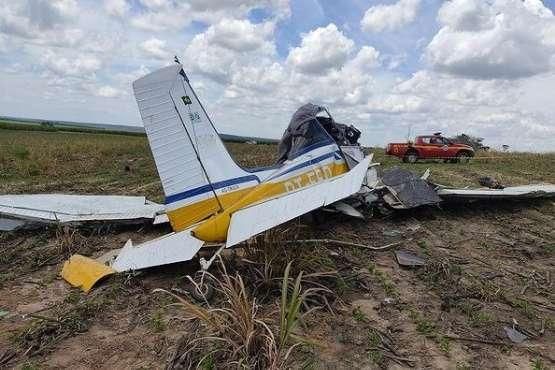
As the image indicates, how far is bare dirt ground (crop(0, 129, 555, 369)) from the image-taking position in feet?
12.6

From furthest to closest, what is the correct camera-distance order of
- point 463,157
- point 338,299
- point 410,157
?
1. point 463,157
2. point 410,157
3. point 338,299

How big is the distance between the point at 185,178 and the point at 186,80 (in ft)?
3.85

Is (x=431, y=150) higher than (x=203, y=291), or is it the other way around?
(x=203, y=291)

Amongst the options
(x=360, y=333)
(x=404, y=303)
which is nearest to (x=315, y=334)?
(x=360, y=333)

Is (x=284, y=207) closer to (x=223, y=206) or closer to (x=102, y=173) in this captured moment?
(x=223, y=206)

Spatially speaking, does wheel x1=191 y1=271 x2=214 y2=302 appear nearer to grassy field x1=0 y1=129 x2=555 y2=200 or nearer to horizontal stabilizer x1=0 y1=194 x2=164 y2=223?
horizontal stabilizer x1=0 y1=194 x2=164 y2=223

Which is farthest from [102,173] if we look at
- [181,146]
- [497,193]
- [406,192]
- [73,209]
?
[497,193]

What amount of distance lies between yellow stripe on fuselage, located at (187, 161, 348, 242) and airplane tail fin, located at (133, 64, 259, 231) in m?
0.19

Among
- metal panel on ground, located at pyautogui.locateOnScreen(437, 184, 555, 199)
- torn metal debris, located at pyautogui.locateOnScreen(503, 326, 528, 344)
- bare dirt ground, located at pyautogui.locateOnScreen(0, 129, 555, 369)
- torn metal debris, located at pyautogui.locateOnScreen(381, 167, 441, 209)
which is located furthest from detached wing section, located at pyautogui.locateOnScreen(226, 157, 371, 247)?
metal panel on ground, located at pyautogui.locateOnScreen(437, 184, 555, 199)

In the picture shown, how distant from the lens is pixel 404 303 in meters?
4.79

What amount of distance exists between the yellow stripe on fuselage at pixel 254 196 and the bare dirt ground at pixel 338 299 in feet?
1.34

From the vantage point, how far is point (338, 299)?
4.73 metres

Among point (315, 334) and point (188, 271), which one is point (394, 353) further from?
point (188, 271)

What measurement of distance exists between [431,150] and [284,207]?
17.0m
